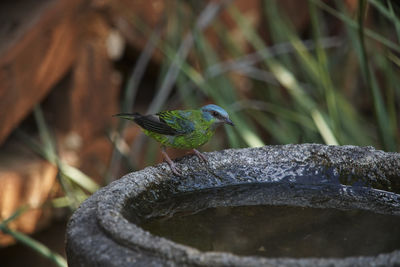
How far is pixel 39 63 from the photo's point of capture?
298 cm

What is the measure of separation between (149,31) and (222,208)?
1.86 meters

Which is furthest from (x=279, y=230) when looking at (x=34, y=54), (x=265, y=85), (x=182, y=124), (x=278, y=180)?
(x=265, y=85)

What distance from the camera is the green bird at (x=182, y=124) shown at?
229cm

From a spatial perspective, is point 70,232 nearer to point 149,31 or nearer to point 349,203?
point 349,203

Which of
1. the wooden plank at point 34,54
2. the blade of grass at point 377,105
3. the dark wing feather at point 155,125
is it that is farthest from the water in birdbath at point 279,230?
the wooden plank at point 34,54

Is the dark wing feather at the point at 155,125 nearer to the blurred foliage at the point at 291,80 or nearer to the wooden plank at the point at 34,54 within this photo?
the blurred foliage at the point at 291,80

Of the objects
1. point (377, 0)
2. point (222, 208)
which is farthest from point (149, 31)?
point (222, 208)

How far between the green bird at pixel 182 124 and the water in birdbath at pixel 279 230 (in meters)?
0.45

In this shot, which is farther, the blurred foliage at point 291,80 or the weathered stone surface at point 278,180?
the blurred foliage at point 291,80

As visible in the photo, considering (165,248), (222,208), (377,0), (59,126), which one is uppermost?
(377,0)

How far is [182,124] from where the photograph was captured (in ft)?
7.57

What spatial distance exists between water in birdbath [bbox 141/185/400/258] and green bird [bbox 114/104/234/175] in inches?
17.7

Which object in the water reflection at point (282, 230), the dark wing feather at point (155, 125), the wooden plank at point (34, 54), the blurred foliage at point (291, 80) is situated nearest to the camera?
the water reflection at point (282, 230)

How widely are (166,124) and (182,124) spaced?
6 centimetres
